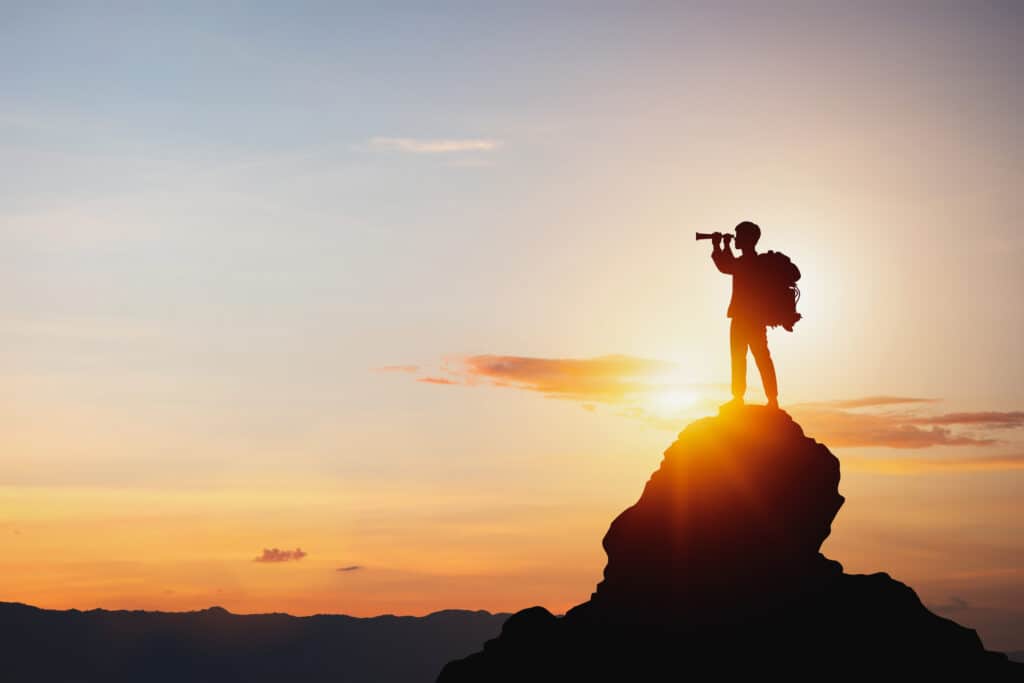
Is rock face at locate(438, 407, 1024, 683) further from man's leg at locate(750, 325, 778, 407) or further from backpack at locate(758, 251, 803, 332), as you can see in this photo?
backpack at locate(758, 251, 803, 332)

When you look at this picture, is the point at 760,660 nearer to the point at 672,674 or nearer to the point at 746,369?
the point at 672,674

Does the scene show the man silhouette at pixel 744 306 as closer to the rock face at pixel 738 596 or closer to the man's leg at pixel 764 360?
the man's leg at pixel 764 360

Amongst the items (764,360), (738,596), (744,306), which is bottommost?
(738,596)

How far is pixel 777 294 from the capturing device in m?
42.9

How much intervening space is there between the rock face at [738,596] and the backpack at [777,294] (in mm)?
2936

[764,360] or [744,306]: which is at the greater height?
[744,306]

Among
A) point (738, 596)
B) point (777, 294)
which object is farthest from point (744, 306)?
point (738, 596)

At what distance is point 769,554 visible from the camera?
41.5 meters

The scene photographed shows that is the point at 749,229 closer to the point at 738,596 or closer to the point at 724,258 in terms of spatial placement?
the point at 724,258

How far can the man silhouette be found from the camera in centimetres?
4269

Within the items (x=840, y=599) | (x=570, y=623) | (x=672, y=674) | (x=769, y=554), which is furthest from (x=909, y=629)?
A: (x=570, y=623)

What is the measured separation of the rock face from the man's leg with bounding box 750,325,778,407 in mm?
684

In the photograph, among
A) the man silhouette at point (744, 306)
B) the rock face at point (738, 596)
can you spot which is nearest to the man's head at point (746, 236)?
the man silhouette at point (744, 306)

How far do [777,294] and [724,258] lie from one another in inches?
82.7
